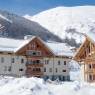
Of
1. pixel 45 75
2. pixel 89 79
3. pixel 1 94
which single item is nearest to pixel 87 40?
pixel 89 79

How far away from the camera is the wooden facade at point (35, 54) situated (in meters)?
76.8

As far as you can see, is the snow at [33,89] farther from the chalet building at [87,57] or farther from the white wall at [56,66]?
the white wall at [56,66]

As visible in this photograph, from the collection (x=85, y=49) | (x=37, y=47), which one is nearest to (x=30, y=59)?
(x=37, y=47)

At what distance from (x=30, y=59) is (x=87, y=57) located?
83.8 ft

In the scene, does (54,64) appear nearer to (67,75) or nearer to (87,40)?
(67,75)

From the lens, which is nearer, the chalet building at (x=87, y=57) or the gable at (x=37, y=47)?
the chalet building at (x=87, y=57)

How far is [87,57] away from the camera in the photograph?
54.7m

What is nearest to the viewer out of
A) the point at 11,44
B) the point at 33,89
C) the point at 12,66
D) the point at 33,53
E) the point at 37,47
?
the point at 33,89

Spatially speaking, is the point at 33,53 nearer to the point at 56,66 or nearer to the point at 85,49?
the point at 56,66

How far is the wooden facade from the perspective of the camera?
252 feet

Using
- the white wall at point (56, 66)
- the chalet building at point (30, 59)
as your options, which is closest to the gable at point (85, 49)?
the chalet building at point (30, 59)

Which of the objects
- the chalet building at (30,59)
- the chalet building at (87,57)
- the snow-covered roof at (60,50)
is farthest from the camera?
the snow-covered roof at (60,50)

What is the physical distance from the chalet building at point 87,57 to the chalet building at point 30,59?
73.1 feet

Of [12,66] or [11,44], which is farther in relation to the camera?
[11,44]
